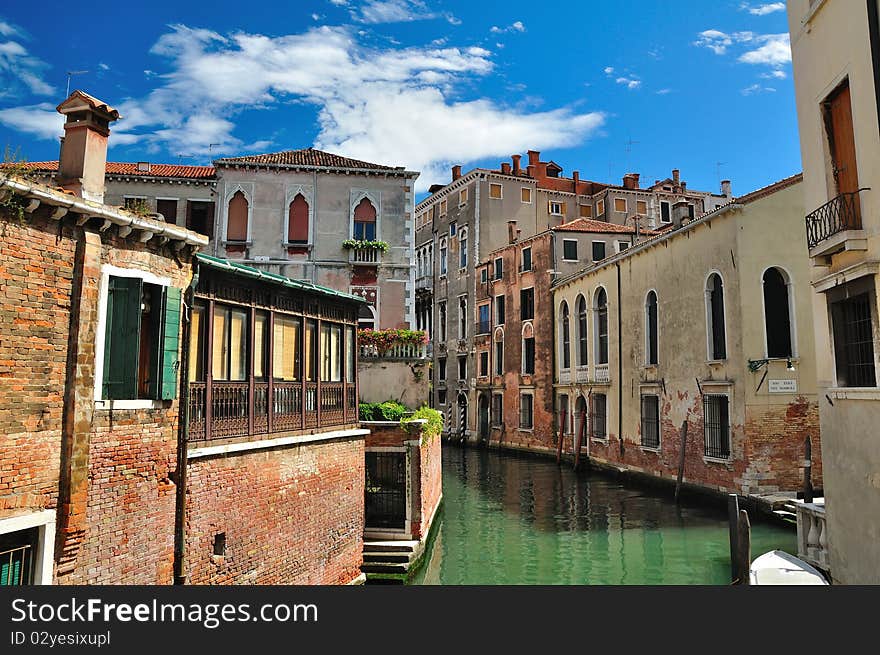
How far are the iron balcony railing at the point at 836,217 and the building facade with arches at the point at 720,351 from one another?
8.11 metres

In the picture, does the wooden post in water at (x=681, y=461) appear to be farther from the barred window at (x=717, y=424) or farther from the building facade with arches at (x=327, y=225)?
the building facade with arches at (x=327, y=225)

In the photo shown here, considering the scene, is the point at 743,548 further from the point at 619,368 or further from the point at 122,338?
the point at 619,368

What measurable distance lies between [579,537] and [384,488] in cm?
477

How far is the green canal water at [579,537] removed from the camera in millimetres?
11672

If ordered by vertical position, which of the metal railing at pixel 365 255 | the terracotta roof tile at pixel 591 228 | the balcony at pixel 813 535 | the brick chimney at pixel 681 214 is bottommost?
the balcony at pixel 813 535

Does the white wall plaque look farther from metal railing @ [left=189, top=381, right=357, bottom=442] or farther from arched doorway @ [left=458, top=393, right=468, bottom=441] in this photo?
arched doorway @ [left=458, top=393, right=468, bottom=441]

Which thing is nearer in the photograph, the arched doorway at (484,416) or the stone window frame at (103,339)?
the stone window frame at (103,339)

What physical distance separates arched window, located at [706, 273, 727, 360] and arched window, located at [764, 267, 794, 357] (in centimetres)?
116

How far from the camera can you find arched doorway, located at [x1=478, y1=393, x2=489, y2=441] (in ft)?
108

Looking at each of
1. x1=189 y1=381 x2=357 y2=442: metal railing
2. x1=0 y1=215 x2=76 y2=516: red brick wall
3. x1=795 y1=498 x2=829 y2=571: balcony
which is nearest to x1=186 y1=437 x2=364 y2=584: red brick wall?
x1=189 y1=381 x2=357 y2=442: metal railing

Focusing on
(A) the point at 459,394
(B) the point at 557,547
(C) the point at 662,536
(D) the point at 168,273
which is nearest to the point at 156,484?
(D) the point at 168,273

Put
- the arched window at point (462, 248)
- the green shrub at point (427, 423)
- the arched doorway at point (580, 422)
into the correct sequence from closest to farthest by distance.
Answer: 1. the green shrub at point (427, 423)
2. the arched doorway at point (580, 422)
3. the arched window at point (462, 248)

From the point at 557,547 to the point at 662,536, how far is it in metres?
2.46

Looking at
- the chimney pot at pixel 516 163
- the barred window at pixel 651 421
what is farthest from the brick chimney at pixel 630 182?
the barred window at pixel 651 421
